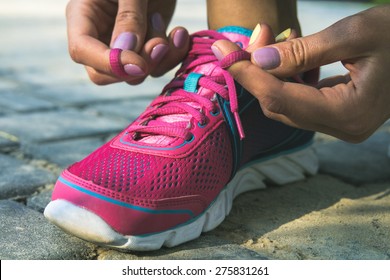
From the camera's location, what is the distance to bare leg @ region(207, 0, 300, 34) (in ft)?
4.91

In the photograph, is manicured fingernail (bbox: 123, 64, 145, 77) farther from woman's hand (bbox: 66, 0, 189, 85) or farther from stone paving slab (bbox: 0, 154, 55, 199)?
stone paving slab (bbox: 0, 154, 55, 199)

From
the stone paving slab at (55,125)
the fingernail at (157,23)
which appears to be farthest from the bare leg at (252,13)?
the stone paving slab at (55,125)

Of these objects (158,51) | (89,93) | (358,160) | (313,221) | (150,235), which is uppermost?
(158,51)

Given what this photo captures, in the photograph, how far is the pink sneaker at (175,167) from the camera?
3.87 feet

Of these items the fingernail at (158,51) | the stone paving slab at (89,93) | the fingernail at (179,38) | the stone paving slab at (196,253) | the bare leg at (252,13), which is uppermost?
the bare leg at (252,13)

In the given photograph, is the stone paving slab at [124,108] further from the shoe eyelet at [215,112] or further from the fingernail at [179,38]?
the shoe eyelet at [215,112]

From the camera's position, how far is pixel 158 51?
1.52 metres

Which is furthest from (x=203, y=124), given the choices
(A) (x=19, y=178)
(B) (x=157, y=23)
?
(A) (x=19, y=178)

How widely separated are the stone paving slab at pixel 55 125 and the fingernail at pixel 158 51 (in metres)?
0.63

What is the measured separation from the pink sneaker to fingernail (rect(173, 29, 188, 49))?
29mm

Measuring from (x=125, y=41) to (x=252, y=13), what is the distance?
12.3 inches

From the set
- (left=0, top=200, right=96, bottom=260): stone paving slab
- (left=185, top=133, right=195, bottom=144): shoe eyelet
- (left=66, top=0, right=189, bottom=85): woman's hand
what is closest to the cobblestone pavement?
(left=0, top=200, right=96, bottom=260): stone paving slab

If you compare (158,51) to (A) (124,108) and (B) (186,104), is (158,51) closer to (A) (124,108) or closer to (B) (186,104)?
(B) (186,104)

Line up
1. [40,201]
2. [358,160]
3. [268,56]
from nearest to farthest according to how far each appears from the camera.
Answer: [268,56] → [40,201] → [358,160]
